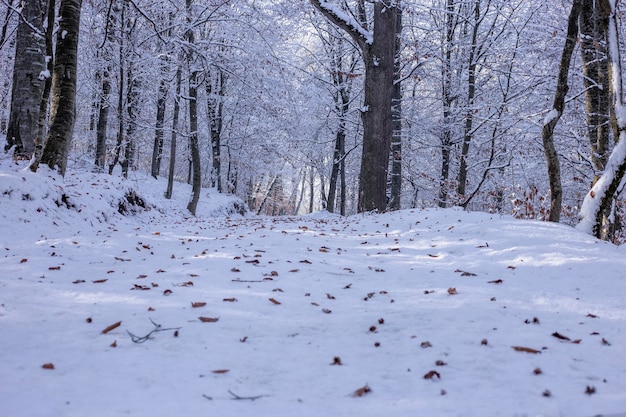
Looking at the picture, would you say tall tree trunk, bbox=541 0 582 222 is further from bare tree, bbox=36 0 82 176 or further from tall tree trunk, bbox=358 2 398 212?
bare tree, bbox=36 0 82 176

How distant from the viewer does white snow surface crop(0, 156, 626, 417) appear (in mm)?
1762

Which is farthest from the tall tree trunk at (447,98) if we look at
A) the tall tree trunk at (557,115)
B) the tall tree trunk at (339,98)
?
the tall tree trunk at (557,115)

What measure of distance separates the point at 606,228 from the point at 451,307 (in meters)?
5.13

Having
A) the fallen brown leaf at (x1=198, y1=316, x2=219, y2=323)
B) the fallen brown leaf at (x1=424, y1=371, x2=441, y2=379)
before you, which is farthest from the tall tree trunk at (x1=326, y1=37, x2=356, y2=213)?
the fallen brown leaf at (x1=424, y1=371, x2=441, y2=379)

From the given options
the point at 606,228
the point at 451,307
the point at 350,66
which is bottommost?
the point at 451,307

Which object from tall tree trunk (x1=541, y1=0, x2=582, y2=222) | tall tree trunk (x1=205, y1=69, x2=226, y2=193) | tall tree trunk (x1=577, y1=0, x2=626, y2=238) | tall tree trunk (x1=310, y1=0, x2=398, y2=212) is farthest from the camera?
tall tree trunk (x1=205, y1=69, x2=226, y2=193)

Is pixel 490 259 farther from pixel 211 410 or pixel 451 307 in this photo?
pixel 211 410

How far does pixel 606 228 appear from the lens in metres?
6.38

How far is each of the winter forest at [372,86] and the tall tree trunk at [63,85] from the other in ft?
0.09

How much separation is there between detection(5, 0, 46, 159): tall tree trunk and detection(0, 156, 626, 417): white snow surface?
17.7ft

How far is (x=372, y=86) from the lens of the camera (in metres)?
9.13

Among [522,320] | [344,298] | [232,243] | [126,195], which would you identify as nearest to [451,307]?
[522,320]

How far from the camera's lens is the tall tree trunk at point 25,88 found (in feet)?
29.7

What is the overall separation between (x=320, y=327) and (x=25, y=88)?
10071 mm
